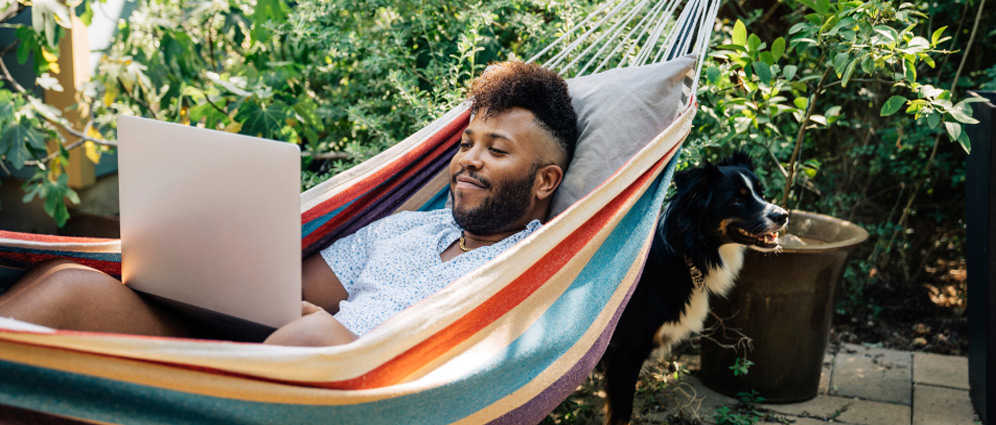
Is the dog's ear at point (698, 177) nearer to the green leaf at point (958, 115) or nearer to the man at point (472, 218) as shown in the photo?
the man at point (472, 218)

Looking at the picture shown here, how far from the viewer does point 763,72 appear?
2.15 m

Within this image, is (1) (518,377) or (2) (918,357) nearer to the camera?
(1) (518,377)

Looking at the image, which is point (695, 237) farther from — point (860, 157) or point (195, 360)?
point (860, 157)

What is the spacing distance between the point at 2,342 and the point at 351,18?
2.20 m

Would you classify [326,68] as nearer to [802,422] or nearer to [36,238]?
[36,238]

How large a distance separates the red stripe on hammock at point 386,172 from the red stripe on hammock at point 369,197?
18 millimetres

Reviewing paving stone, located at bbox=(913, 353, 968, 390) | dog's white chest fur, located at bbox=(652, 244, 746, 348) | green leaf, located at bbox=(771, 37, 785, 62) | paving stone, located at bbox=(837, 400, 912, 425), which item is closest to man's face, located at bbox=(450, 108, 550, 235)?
dog's white chest fur, located at bbox=(652, 244, 746, 348)

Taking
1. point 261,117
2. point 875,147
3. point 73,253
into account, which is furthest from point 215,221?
point 875,147

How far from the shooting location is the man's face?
181cm

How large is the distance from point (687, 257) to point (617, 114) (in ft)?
1.59

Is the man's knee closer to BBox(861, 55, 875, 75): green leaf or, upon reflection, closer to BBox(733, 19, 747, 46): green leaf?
BBox(733, 19, 747, 46): green leaf

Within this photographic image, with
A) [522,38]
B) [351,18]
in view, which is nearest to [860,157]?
[522,38]

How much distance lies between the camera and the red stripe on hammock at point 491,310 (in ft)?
3.91

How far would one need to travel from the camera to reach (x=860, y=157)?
347 centimetres
